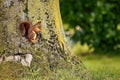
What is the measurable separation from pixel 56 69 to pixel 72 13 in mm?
5780

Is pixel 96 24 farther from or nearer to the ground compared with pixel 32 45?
nearer to the ground

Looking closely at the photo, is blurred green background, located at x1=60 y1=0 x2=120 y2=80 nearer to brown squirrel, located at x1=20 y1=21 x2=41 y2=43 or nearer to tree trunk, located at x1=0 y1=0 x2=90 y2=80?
tree trunk, located at x1=0 y1=0 x2=90 y2=80

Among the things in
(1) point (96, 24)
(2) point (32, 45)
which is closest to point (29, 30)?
(2) point (32, 45)

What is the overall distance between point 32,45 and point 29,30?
17 centimetres

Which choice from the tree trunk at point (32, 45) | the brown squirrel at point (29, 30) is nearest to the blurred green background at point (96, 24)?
the tree trunk at point (32, 45)

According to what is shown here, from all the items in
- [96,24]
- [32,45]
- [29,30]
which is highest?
[29,30]

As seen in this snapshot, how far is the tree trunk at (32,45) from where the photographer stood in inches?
225

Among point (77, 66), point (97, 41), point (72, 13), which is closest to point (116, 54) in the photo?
point (97, 41)

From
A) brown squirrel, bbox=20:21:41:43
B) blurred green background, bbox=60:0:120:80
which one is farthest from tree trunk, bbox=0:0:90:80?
blurred green background, bbox=60:0:120:80

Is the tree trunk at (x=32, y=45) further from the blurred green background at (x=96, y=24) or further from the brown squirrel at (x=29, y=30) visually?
the blurred green background at (x=96, y=24)

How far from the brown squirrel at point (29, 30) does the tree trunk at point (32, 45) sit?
0.13 feet

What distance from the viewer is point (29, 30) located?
5.76m

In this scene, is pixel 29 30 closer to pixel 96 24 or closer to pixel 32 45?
pixel 32 45

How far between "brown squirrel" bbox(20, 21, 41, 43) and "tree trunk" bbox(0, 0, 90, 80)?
4cm
